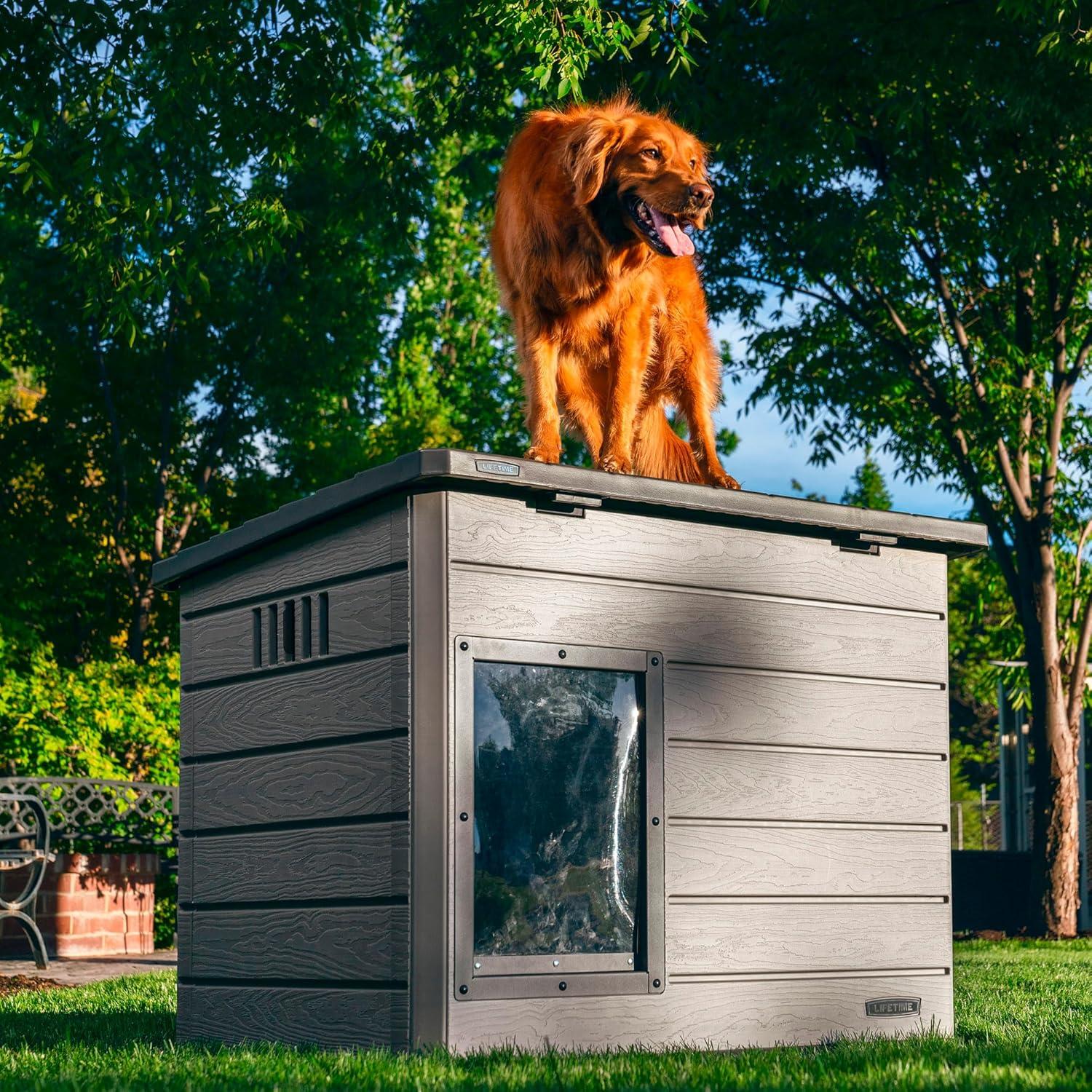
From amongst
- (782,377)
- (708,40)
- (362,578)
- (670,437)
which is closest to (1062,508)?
(782,377)

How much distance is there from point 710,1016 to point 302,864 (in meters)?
1.24

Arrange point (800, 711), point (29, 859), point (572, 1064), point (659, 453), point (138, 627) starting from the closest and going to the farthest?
1. point (572, 1064)
2. point (800, 711)
3. point (659, 453)
4. point (29, 859)
5. point (138, 627)

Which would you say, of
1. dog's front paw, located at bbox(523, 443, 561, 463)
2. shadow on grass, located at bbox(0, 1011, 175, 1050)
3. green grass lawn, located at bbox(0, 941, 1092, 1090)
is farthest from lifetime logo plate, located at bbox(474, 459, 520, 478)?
shadow on grass, located at bbox(0, 1011, 175, 1050)

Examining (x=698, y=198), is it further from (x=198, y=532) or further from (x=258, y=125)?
(x=198, y=532)

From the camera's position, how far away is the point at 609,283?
463 centimetres

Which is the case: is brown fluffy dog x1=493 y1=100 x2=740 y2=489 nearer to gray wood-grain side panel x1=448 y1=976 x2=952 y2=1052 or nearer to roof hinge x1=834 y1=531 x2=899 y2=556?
roof hinge x1=834 y1=531 x2=899 y2=556

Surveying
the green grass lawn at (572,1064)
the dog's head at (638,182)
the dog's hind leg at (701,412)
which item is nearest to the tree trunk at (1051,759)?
the green grass lawn at (572,1064)

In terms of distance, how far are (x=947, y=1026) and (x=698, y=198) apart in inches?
108

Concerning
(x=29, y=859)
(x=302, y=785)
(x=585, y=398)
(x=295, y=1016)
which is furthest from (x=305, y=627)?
(x=29, y=859)

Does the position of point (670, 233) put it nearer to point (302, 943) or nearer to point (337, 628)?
point (337, 628)

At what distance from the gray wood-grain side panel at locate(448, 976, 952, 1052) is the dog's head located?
2164 millimetres

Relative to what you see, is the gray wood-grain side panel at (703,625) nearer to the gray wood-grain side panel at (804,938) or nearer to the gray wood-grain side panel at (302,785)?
the gray wood-grain side panel at (302,785)

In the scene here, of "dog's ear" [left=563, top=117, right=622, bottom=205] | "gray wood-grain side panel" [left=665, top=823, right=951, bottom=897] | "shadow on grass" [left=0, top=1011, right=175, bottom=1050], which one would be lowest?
"shadow on grass" [left=0, top=1011, right=175, bottom=1050]

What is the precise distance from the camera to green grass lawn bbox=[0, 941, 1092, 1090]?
3445 millimetres
